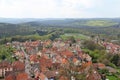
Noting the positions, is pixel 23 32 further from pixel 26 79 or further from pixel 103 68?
pixel 26 79

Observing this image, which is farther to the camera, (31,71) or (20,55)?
(20,55)

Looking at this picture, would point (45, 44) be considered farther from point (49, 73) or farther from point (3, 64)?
point (49, 73)

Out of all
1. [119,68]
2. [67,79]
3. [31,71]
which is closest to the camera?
[67,79]

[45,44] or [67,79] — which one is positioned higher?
[67,79]

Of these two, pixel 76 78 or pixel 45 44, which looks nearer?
pixel 76 78

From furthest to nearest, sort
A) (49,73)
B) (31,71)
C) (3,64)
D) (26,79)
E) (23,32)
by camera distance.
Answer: (23,32), (3,64), (31,71), (49,73), (26,79)

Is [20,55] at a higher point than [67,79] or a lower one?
lower

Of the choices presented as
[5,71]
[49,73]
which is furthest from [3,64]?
[49,73]

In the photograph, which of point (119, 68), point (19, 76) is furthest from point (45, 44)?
point (19, 76)

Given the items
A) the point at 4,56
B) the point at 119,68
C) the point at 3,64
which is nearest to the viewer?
the point at 3,64
